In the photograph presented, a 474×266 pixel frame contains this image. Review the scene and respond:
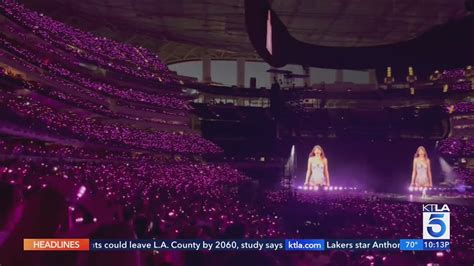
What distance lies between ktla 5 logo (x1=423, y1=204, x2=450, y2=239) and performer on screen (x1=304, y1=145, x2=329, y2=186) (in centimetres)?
3834

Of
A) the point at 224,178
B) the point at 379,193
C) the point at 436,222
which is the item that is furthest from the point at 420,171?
the point at 436,222

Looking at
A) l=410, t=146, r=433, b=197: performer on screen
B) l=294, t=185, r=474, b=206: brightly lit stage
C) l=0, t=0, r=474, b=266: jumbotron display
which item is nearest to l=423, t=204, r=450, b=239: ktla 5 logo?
l=0, t=0, r=474, b=266: jumbotron display

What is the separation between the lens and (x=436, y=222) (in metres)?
7.45

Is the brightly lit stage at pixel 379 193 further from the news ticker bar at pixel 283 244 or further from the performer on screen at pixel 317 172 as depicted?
the news ticker bar at pixel 283 244

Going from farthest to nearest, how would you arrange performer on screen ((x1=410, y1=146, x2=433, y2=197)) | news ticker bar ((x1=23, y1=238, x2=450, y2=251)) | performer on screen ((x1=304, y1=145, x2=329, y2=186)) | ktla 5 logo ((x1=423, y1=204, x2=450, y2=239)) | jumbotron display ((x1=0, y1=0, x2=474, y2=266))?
performer on screen ((x1=304, y1=145, x2=329, y2=186)) → performer on screen ((x1=410, y1=146, x2=433, y2=197)) → ktla 5 logo ((x1=423, y1=204, x2=450, y2=239)) → news ticker bar ((x1=23, y1=238, x2=450, y2=251)) → jumbotron display ((x1=0, y1=0, x2=474, y2=266))

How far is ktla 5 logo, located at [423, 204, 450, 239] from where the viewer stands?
24.1ft

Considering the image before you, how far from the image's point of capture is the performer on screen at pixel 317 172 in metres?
45.7

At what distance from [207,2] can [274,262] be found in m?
43.0

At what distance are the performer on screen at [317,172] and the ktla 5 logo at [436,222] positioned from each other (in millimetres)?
38345

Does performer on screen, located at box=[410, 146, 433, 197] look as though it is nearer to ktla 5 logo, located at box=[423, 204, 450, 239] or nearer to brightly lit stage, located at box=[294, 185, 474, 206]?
brightly lit stage, located at box=[294, 185, 474, 206]

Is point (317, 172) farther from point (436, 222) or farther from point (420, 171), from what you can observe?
point (436, 222)

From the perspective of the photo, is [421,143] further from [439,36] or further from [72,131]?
[439,36]

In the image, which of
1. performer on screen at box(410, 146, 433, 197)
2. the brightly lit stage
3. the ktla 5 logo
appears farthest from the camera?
performer on screen at box(410, 146, 433, 197)

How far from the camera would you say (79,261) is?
3.02m
